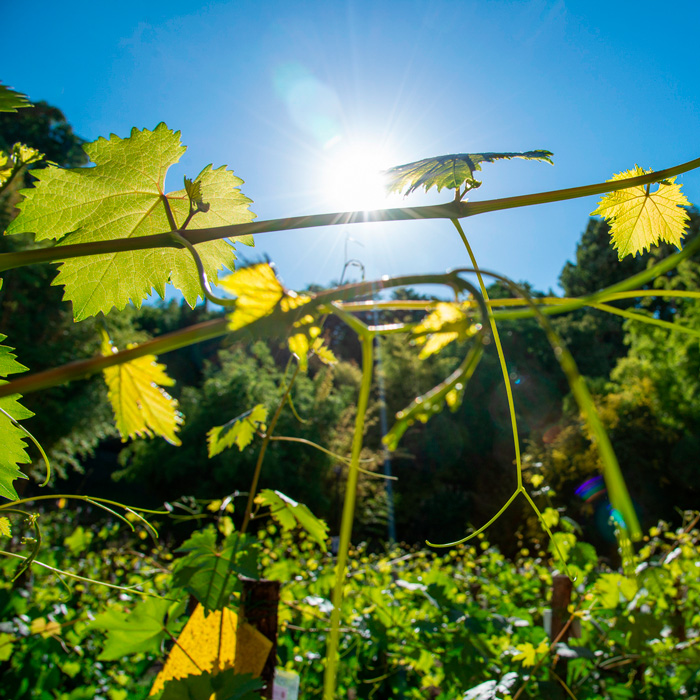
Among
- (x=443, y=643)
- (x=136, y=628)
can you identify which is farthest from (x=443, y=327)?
(x=443, y=643)

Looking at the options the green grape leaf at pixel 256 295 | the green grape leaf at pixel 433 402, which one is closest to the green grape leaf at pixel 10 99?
the green grape leaf at pixel 256 295

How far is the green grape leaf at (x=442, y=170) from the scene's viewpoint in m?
0.45

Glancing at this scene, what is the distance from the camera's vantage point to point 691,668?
1.20 metres

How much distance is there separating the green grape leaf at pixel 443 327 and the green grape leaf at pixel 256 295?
52 mm

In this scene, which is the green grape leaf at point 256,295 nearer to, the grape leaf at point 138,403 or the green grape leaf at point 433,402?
the green grape leaf at point 433,402

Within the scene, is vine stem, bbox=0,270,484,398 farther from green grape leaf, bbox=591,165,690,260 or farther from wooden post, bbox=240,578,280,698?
wooden post, bbox=240,578,280,698

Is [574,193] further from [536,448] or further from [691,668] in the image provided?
[536,448]

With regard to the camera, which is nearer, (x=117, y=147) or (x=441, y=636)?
(x=117, y=147)

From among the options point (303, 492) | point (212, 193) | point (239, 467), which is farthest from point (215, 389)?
point (212, 193)

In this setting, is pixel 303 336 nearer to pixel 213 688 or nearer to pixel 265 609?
pixel 213 688

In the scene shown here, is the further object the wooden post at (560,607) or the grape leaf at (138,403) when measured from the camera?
the wooden post at (560,607)

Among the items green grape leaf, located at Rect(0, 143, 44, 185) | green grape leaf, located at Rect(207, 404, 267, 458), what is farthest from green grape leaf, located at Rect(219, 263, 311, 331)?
green grape leaf, located at Rect(207, 404, 267, 458)

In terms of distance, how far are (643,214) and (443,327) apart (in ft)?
1.71

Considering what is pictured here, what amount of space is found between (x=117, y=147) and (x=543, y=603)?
239 centimetres
